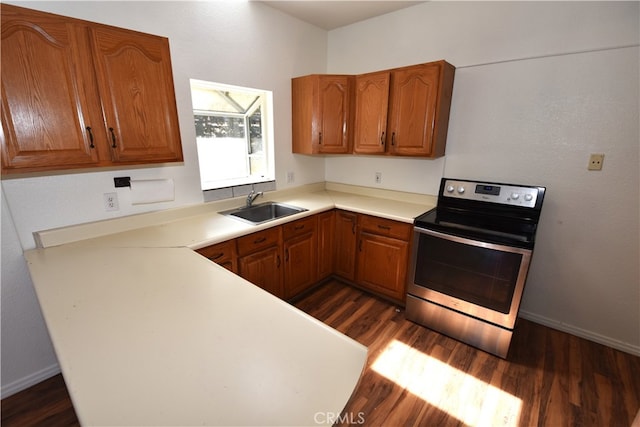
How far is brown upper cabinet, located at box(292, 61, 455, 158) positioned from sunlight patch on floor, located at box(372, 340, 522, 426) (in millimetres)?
1567

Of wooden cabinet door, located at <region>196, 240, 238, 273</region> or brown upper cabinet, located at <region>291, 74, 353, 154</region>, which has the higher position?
brown upper cabinet, located at <region>291, 74, 353, 154</region>

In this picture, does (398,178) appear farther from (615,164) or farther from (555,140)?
(615,164)

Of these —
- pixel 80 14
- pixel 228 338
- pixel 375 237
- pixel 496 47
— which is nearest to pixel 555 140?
pixel 496 47

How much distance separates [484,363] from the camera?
1.91m

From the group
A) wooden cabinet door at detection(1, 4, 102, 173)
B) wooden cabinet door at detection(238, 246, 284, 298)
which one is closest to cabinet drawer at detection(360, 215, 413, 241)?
wooden cabinet door at detection(238, 246, 284, 298)

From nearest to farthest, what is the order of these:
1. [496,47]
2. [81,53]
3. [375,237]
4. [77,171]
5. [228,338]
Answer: [228,338] < [81,53] < [77,171] < [496,47] < [375,237]

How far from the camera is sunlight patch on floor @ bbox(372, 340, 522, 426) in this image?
5.07 ft

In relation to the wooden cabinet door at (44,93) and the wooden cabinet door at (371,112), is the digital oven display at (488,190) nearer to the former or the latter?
the wooden cabinet door at (371,112)

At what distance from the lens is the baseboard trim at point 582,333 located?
1.98m

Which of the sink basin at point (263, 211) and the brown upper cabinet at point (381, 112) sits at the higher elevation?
the brown upper cabinet at point (381, 112)

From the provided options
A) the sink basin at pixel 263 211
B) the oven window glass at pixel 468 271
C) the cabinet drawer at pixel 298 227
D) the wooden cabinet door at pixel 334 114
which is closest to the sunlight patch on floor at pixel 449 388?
the oven window glass at pixel 468 271

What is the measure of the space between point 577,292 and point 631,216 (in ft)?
2.12

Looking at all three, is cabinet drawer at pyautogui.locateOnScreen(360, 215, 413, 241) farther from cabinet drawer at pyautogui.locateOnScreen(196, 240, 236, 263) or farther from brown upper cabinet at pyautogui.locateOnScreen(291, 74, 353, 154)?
cabinet drawer at pyautogui.locateOnScreen(196, 240, 236, 263)

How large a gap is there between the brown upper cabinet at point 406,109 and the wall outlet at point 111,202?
78.6 inches
